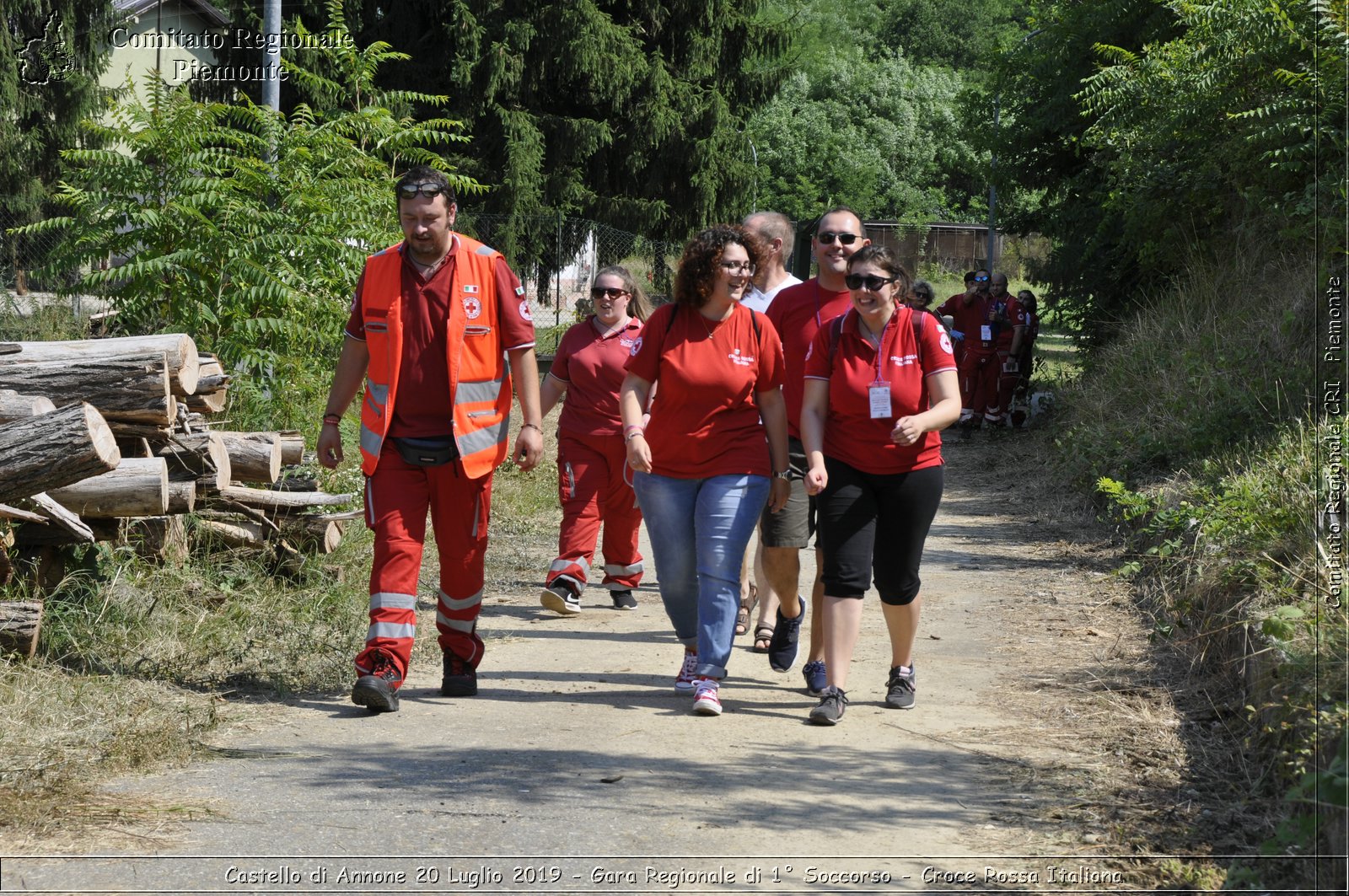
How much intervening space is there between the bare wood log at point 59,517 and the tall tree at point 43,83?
1964 cm

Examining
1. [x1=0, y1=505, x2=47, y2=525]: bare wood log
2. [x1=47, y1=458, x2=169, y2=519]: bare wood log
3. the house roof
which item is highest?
the house roof

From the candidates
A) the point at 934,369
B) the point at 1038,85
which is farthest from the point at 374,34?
the point at 934,369

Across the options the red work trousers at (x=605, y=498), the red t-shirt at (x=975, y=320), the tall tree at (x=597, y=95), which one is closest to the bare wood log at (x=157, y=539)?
the red work trousers at (x=605, y=498)

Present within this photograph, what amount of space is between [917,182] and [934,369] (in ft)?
186

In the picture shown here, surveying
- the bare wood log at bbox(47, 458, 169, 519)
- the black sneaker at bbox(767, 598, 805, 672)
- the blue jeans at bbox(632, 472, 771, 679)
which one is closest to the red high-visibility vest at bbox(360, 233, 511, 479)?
the blue jeans at bbox(632, 472, 771, 679)

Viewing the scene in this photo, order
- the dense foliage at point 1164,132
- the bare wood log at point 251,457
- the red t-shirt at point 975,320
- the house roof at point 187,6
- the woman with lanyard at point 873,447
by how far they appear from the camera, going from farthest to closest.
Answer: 1. the house roof at point 187,6
2. the red t-shirt at point 975,320
3. the dense foliage at point 1164,132
4. the bare wood log at point 251,457
5. the woman with lanyard at point 873,447

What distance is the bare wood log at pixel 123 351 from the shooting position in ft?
22.5

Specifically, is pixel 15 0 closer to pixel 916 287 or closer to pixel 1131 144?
pixel 916 287

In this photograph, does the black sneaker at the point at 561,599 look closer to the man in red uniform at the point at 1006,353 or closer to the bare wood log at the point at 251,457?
the bare wood log at the point at 251,457

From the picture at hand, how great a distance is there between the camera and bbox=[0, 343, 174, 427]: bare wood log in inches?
268

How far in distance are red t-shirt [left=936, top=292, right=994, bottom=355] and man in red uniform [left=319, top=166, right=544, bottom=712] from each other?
1239 centimetres

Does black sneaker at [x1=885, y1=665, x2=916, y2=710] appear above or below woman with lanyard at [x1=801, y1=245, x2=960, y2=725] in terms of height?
below

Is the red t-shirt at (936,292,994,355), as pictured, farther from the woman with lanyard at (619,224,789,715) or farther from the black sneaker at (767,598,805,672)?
the woman with lanyard at (619,224,789,715)

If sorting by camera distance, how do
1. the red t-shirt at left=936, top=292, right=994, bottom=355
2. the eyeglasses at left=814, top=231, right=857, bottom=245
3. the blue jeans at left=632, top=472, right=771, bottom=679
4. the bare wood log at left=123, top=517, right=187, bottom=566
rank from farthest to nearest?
the red t-shirt at left=936, top=292, right=994, bottom=355, the bare wood log at left=123, top=517, right=187, bottom=566, the eyeglasses at left=814, top=231, right=857, bottom=245, the blue jeans at left=632, top=472, right=771, bottom=679
